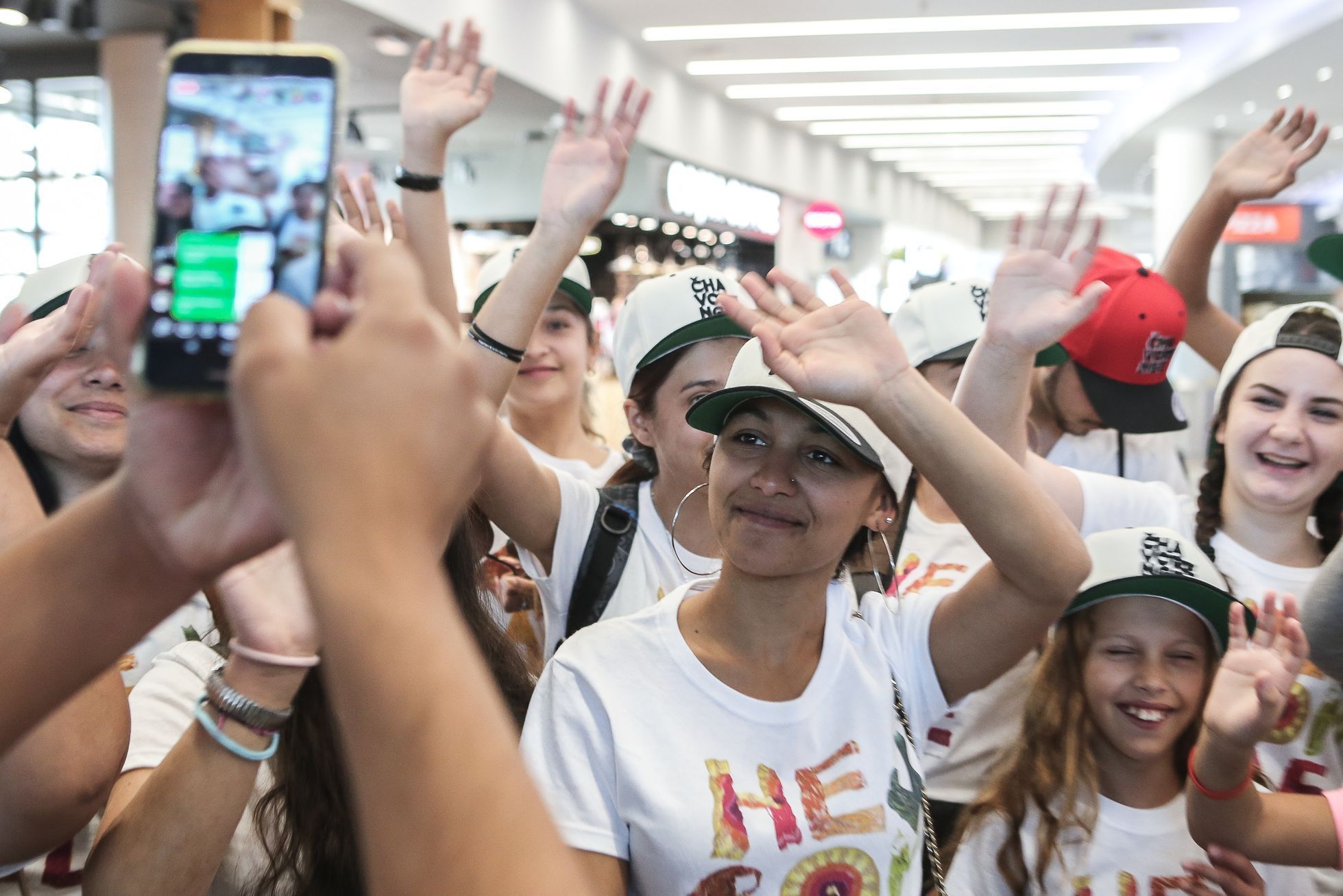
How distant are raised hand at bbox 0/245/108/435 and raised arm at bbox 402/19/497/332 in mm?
484

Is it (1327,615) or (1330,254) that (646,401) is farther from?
(1330,254)

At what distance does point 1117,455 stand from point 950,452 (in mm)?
1911

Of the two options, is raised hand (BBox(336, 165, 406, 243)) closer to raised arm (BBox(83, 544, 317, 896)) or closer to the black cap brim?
raised arm (BBox(83, 544, 317, 896))

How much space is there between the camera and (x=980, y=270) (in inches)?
1123

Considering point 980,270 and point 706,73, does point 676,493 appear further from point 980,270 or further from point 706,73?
point 980,270

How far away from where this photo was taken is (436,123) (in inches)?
70.9

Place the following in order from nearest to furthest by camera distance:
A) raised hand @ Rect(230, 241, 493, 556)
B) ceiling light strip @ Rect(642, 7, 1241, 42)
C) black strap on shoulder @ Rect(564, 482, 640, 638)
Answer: raised hand @ Rect(230, 241, 493, 556), black strap on shoulder @ Rect(564, 482, 640, 638), ceiling light strip @ Rect(642, 7, 1241, 42)

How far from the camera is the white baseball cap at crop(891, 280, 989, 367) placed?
2.60 m

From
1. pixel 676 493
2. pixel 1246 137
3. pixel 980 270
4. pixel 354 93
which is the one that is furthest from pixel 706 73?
pixel 980 270

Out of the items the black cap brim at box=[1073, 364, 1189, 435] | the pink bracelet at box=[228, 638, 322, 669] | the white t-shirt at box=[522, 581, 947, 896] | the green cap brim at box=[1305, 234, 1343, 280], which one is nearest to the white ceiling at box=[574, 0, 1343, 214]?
the black cap brim at box=[1073, 364, 1189, 435]

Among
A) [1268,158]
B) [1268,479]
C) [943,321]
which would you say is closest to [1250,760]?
[1268,479]

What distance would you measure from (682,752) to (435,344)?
965mm

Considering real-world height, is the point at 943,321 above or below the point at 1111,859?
above

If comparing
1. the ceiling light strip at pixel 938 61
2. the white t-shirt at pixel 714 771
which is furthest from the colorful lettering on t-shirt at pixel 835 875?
the ceiling light strip at pixel 938 61
